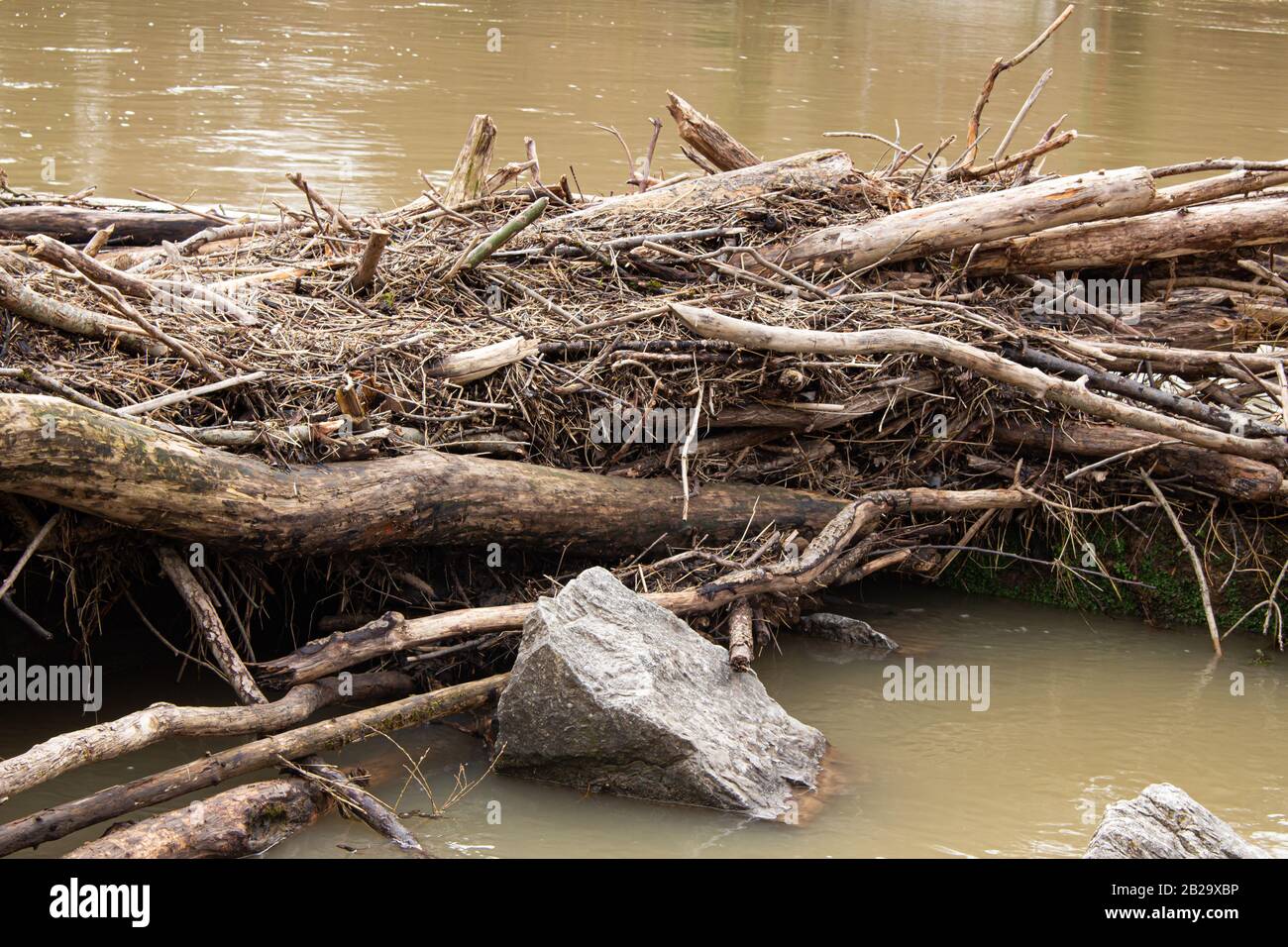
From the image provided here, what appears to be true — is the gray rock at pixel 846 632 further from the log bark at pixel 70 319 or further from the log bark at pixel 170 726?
the log bark at pixel 70 319

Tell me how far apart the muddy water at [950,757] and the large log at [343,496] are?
2.53 feet

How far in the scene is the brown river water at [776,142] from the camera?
4.71 metres

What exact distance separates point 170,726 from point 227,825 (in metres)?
0.40

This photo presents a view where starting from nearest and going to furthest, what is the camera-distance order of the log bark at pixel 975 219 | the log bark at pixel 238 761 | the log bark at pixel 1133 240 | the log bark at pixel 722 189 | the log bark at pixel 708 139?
the log bark at pixel 238 761, the log bark at pixel 975 219, the log bark at pixel 1133 240, the log bark at pixel 722 189, the log bark at pixel 708 139

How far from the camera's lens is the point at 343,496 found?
4961 millimetres

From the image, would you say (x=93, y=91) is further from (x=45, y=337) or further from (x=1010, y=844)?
(x=1010, y=844)

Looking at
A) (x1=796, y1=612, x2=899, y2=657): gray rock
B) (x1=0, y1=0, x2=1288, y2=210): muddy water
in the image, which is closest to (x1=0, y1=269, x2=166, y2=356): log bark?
(x1=796, y1=612, x2=899, y2=657): gray rock

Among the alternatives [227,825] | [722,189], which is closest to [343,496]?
[227,825]

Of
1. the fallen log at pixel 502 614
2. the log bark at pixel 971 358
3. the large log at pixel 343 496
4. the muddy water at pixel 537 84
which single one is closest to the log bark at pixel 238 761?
the fallen log at pixel 502 614

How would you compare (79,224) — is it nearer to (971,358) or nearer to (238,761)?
(238,761)
